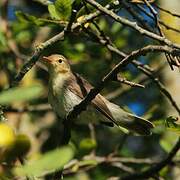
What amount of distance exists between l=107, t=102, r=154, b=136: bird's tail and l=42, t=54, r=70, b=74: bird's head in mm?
566

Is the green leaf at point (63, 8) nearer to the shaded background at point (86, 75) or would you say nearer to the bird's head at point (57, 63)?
the shaded background at point (86, 75)

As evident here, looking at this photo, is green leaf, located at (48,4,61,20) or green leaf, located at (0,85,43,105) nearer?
green leaf, located at (0,85,43,105)

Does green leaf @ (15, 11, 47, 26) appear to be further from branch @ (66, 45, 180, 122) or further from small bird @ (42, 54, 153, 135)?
small bird @ (42, 54, 153, 135)

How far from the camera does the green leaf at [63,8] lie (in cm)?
264

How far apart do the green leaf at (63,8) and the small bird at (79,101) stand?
3.86 ft

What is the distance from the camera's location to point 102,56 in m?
4.64

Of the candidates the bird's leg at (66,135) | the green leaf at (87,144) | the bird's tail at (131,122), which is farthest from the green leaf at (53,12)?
the green leaf at (87,144)

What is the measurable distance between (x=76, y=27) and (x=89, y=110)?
1.53 m

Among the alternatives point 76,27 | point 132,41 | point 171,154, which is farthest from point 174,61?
point 132,41

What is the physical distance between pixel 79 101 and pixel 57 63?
0.51m

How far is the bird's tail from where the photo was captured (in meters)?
3.58

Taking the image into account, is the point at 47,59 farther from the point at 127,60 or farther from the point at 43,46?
the point at 127,60

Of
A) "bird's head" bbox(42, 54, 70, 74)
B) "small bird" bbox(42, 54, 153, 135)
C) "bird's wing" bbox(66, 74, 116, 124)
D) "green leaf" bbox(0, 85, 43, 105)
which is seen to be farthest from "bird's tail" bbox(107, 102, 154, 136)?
"green leaf" bbox(0, 85, 43, 105)

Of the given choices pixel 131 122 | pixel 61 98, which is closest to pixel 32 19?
pixel 61 98
